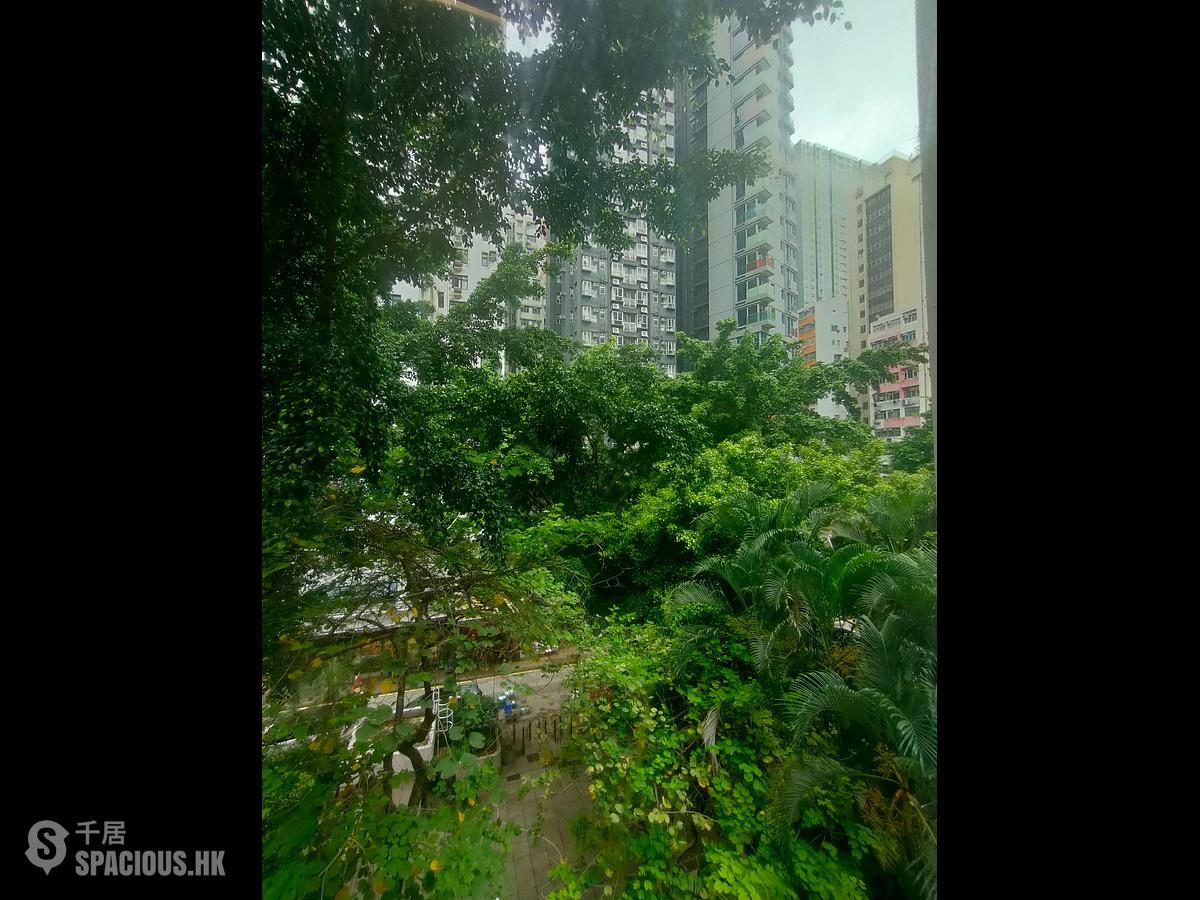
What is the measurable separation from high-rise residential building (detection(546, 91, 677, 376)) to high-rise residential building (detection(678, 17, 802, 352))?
0.09 metres

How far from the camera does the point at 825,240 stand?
1.27 m

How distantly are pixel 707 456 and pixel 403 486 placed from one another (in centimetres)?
183

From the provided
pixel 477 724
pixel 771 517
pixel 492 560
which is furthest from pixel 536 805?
pixel 771 517

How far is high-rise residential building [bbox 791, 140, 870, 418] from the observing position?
1.21 m

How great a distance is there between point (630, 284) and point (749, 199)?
555 mm

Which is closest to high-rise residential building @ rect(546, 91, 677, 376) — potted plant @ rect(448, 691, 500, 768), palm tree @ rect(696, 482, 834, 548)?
palm tree @ rect(696, 482, 834, 548)

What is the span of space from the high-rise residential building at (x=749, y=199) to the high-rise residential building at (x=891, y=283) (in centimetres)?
23

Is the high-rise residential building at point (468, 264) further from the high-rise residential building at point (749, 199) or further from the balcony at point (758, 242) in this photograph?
the balcony at point (758, 242)

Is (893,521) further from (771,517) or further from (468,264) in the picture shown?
(468,264)
